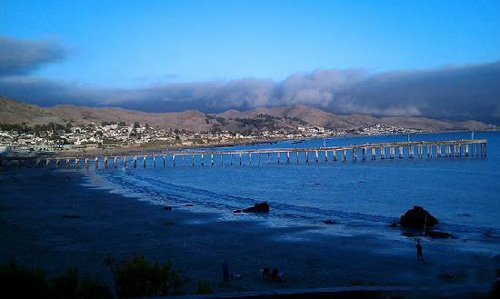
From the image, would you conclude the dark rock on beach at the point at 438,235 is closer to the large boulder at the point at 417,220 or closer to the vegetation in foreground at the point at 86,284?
the large boulder at the point at 417,220

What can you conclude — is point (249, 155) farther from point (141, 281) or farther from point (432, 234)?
point (141, 281)

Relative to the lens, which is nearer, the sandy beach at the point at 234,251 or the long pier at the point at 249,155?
the sandy beach at the point at 234,251

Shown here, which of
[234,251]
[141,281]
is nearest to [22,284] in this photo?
[141,281]

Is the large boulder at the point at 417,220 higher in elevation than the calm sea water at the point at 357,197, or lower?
higher

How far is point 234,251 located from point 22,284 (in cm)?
1088

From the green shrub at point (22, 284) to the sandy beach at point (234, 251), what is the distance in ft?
13.5

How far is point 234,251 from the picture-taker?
1734 centimetres

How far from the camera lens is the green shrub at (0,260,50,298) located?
22.7 ft

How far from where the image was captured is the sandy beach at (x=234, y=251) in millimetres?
13039

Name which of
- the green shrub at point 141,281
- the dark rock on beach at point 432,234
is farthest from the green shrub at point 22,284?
the dark rock on beach at point 432,234

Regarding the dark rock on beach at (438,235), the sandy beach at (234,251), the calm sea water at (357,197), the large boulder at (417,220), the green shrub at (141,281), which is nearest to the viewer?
the green shrub at (141,281)

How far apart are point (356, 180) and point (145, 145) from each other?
343 feet

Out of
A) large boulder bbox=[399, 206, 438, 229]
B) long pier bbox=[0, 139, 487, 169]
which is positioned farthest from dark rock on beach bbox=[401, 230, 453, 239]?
long pier bbox=[0, 139, 487, 169]

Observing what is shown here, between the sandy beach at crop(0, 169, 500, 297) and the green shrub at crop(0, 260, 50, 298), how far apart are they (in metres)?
4.10
